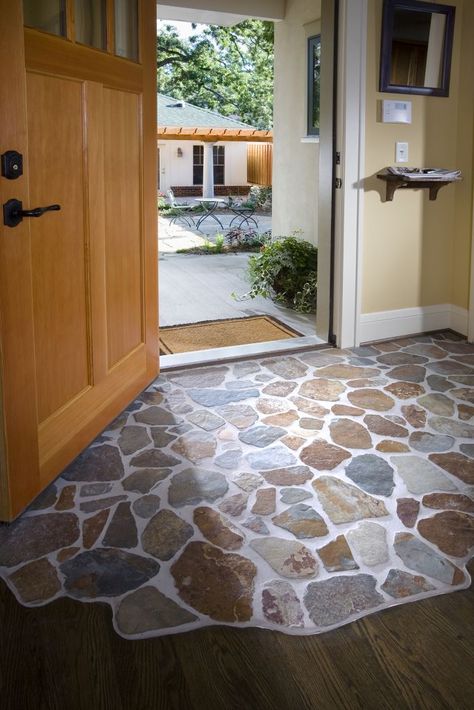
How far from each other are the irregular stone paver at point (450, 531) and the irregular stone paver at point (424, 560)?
0.16ft

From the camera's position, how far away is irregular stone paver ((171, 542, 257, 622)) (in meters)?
1.97

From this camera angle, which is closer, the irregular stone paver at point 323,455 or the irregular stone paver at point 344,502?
the irregular stone paver at point 344,502

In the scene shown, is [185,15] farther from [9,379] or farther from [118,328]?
[9,379]

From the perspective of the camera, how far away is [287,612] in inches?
77.2

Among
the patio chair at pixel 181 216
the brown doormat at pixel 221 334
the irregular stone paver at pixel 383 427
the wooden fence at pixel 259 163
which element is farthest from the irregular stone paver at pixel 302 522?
the wooden fence at pixel 259 163

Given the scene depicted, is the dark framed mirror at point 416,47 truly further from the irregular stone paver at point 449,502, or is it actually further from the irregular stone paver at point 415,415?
the irregular stone paver at point 449,502

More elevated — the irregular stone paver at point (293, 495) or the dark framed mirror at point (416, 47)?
the dark framed mirror at point (416, 47)

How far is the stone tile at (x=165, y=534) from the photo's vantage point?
2260mm

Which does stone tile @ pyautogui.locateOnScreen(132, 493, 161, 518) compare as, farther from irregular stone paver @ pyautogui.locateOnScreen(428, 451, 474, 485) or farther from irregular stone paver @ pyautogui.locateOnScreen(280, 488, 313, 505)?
irregular stone paver @ pyautogui.locateOnScreen(428, 451, 474, 485)

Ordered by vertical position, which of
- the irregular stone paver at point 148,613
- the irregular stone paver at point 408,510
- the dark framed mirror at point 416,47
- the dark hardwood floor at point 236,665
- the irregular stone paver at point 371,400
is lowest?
the dark hardwood floor at point 236,665

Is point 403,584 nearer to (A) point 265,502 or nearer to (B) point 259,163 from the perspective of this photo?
(A) point 265,502

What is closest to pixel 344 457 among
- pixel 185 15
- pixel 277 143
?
pixel 277 143

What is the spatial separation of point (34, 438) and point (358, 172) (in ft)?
8.90

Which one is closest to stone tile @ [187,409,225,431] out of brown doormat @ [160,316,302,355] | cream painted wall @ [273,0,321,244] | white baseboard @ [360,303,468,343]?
brown doormat @ [160,316,302,355]
